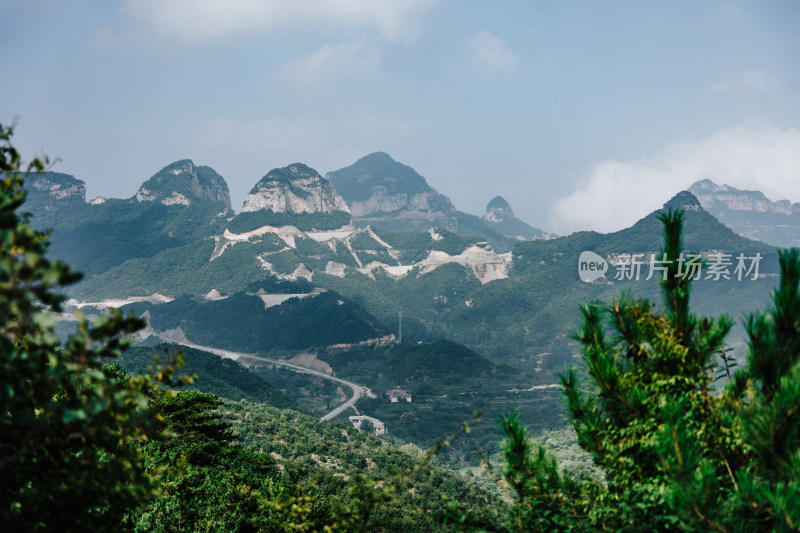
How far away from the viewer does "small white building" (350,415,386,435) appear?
72938 millimetres

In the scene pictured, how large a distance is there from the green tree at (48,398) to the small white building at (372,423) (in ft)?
231

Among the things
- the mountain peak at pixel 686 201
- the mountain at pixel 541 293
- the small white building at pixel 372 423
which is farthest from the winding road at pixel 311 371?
the mountain peak at pixel 686 201

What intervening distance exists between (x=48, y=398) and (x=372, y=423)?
75.4 meters

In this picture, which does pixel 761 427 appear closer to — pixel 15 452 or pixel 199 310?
pixel 15 452

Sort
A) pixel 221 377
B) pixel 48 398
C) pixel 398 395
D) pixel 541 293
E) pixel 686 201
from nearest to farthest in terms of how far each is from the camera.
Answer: pixel 48 398 → pixel 221 377 → pixel 398 395 → pixel 541 293 → pixel 686 201

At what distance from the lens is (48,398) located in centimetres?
314

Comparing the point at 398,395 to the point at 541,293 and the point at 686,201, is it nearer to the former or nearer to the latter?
the point at 541,293

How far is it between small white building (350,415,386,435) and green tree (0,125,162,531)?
70.5 meters

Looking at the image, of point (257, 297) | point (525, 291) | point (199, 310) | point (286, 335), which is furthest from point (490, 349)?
point (199, 310)

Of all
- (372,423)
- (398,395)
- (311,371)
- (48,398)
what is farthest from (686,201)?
(48,398)

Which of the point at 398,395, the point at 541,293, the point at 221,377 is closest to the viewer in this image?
the point at 221,377

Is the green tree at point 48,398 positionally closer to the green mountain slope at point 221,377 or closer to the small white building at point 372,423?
the green mountain slope at point 221,377

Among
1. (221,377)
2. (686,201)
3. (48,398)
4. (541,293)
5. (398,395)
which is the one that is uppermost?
(686,201)

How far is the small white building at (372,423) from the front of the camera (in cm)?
7294
